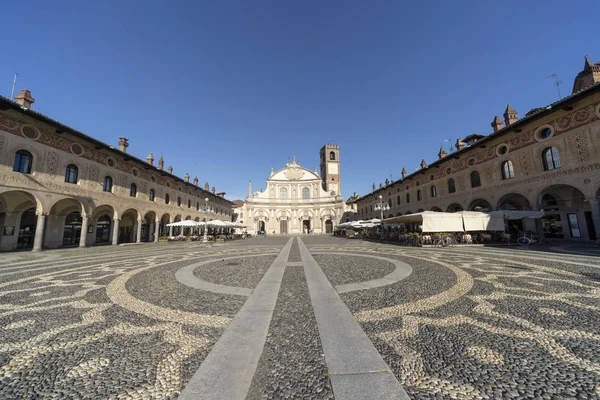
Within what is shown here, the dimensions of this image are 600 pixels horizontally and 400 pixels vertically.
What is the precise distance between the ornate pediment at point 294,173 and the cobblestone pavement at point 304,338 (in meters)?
54.6

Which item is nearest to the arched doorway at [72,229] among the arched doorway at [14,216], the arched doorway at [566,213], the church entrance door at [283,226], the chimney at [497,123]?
the arched doorway at [14,216]

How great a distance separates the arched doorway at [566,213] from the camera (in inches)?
686

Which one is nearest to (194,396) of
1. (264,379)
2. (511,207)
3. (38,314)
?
(264,379)

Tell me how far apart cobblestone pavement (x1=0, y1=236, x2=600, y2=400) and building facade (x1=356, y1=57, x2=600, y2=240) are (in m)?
13.5

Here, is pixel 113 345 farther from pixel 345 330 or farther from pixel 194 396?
pixel 345 330

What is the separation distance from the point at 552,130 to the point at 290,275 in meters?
20.6

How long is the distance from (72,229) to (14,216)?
515 centimetres

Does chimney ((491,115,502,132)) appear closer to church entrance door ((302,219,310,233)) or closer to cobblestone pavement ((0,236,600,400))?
cobblestone pavement ((0,236,600,400))

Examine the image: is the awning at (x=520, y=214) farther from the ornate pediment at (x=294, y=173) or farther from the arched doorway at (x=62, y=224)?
the ornate pediment at (x=294, y=173)

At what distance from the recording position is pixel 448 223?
16109 millimetres

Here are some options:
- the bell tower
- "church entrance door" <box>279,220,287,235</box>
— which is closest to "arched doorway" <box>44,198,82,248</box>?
"church entrance door" <box>279,220,287,235</box>

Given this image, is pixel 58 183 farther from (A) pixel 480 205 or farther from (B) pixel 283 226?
(B) pixel 283 226

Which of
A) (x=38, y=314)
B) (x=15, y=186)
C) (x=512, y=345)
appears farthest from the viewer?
(x=15, y=186)

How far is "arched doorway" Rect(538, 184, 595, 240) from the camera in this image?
17.4m
